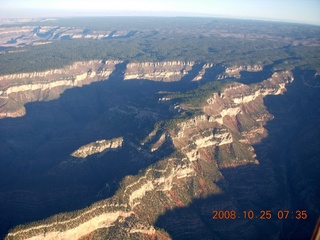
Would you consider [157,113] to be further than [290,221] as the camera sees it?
Yes

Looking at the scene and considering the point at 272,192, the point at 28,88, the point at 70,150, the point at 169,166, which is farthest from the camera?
the point at 28,88

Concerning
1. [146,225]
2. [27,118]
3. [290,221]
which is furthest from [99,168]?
[27,118]

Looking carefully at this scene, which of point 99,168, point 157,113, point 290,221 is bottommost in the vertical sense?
point 290,221

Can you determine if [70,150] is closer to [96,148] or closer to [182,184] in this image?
[96,148]

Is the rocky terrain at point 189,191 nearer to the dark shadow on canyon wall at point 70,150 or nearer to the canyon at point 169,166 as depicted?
the canyon at point 169,166

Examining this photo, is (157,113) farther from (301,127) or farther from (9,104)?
(9,104)

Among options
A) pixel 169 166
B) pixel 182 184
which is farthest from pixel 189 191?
pixel 169 166
